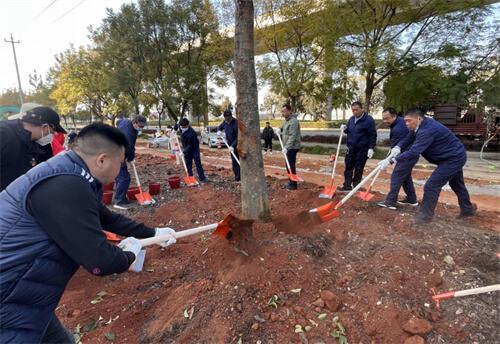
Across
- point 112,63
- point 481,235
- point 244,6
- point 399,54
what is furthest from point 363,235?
point 112,63

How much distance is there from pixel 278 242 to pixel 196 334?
117 cm

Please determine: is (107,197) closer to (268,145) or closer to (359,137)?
(359,137)

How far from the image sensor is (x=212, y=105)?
21.8 m

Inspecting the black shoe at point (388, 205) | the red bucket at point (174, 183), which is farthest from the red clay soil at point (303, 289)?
the red bucket at point (174, 183)

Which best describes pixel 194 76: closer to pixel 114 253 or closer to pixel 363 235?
pixel 363 235

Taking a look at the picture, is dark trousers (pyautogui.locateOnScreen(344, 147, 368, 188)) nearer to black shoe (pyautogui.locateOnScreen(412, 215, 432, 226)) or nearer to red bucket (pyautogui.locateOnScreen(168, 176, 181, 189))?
black shoe (pyautogui.locateOnScreen(412, 215, 432, 226))

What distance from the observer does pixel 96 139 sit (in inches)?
59.7

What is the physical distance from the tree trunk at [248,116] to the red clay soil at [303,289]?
0.30m

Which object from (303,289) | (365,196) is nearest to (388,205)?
(365,196)

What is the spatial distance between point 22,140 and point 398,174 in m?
4.79

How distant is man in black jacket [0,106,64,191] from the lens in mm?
2920

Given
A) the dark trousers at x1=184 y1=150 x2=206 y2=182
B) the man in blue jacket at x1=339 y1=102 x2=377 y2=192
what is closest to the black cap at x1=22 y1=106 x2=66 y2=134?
the dark trousers at x1=184 y1=150 x2=206 y2=182

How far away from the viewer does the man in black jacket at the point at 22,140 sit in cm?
292

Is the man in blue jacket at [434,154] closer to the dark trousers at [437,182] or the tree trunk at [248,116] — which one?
the dark trousers at [437,182]
